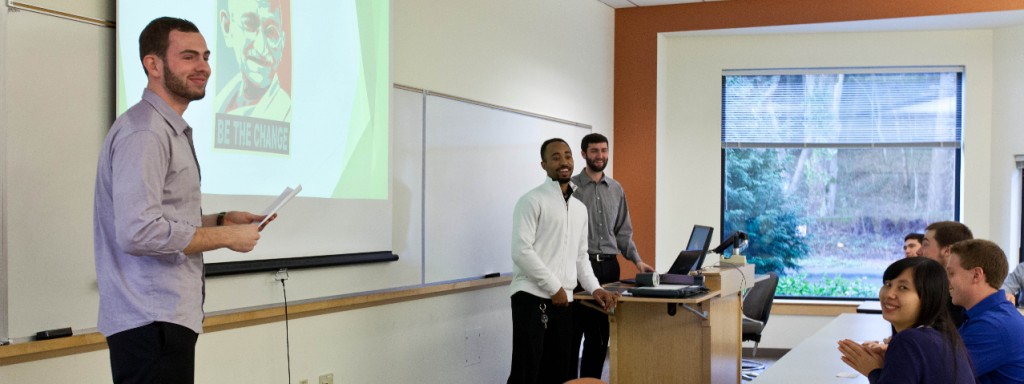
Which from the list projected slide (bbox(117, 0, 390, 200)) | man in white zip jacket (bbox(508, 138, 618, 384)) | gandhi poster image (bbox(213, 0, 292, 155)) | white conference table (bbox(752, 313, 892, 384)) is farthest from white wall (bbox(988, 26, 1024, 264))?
gandhi poster image (bbox(213, 0, 292, 155))

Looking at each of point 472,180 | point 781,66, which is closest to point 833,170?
point 781,66

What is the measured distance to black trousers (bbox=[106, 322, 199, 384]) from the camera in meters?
2.21

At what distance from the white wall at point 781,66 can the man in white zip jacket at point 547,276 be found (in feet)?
9.39

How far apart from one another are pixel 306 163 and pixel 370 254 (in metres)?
0.64

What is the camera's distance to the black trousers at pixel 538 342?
15.1ft

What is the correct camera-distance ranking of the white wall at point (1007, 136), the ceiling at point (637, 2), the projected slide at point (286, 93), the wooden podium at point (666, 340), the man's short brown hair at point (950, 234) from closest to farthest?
1. the projected slide at point (286, 93)
2. the man's short brown hair at point (950, 234)
3. the wooden podium at point (666, 340)
4. the white wall at point (1007, 136)
5. the ceiling at point (637, 2)

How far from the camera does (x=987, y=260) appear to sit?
295 centimetres

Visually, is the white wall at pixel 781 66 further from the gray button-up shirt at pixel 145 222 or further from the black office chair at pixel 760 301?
the gray button-up shirt at pixel 145 222

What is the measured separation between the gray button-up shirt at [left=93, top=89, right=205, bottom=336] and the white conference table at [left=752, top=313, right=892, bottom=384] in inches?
76.4

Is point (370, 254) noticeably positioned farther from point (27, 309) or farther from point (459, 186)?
point (27, 309)

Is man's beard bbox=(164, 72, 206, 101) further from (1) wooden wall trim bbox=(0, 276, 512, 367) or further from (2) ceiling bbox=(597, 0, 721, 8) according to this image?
(2) ceiling bbox=(597, 0, 721, 8)

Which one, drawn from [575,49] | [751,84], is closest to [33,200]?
[575,49]

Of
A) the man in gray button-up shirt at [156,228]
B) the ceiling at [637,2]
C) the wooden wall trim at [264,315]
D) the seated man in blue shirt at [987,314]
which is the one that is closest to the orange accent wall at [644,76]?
the ceiling at [637,2]

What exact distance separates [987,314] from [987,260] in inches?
8.0
